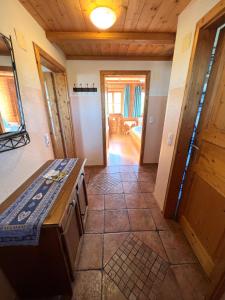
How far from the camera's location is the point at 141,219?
1.78 metres

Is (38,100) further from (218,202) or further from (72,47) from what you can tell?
(218,202)

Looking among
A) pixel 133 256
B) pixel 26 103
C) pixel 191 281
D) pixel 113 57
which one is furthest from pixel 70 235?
pixel 113 57

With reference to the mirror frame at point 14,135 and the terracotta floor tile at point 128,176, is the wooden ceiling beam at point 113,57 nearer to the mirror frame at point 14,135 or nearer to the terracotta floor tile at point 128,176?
the mirror frame at point 14,135

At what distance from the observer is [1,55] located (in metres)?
0.97

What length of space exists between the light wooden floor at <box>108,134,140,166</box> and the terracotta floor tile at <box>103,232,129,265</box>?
1.91 meters

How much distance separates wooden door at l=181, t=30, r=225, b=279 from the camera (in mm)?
1042

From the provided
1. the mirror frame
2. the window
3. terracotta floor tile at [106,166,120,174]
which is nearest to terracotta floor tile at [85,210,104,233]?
terracotta floor tile at [106,166,120,174]

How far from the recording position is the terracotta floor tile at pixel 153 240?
54.3 inches

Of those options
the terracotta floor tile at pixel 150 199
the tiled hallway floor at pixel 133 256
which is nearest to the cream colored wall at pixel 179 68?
the terracotta floor tile at pixel 150 199

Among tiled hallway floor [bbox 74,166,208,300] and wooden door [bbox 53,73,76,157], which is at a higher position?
wooden door [bbox 53,73,76,157]

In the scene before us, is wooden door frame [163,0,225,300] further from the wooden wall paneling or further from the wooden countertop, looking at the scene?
the wooden countertop

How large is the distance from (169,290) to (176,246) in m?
0.43

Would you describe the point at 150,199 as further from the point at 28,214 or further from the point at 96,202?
the point at 28,214

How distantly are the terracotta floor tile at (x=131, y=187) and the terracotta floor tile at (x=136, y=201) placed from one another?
0.11m
